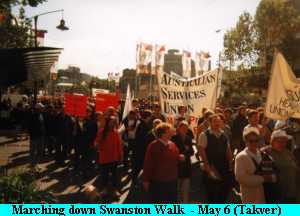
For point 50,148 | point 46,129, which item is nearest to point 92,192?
point 46,129

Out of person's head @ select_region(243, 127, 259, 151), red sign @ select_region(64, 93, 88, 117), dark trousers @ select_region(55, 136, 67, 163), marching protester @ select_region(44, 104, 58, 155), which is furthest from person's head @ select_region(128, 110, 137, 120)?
person's head @ select_region(243, 127, 259, 151)

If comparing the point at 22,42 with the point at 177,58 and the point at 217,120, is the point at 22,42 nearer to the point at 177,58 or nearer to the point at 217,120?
the point at 217,120

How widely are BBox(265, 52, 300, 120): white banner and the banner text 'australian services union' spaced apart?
9.59 feet

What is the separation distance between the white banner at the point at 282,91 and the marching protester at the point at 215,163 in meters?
0.88

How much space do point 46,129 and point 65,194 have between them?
15.3 feet

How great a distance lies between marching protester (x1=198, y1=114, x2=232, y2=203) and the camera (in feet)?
21.1

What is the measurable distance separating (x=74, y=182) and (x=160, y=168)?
4601mm

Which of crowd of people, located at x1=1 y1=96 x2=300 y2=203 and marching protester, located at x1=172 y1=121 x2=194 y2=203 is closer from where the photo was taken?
crowd of people, located at x1=1 y1=96 x2=300 y2=203

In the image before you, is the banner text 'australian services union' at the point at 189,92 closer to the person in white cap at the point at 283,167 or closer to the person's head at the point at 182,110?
the person's head at the point at 182,110

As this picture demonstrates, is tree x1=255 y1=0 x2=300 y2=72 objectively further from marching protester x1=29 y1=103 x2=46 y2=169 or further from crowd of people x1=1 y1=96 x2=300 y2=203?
marching protester x1=29 y1=103 x2=46 y2=169

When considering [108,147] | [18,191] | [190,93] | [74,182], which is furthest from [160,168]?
[74,182]

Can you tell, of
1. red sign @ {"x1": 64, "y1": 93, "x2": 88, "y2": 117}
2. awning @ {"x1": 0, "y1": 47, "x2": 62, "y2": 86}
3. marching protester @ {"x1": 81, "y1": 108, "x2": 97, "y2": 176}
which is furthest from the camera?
red sign @ {"x1": 64, "y1": 93, "x2": 88, "y2": 117}

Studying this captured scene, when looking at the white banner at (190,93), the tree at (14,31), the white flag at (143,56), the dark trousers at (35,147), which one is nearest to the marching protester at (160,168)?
the white banner at (190,93)

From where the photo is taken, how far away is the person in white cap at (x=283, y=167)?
17.5ft
